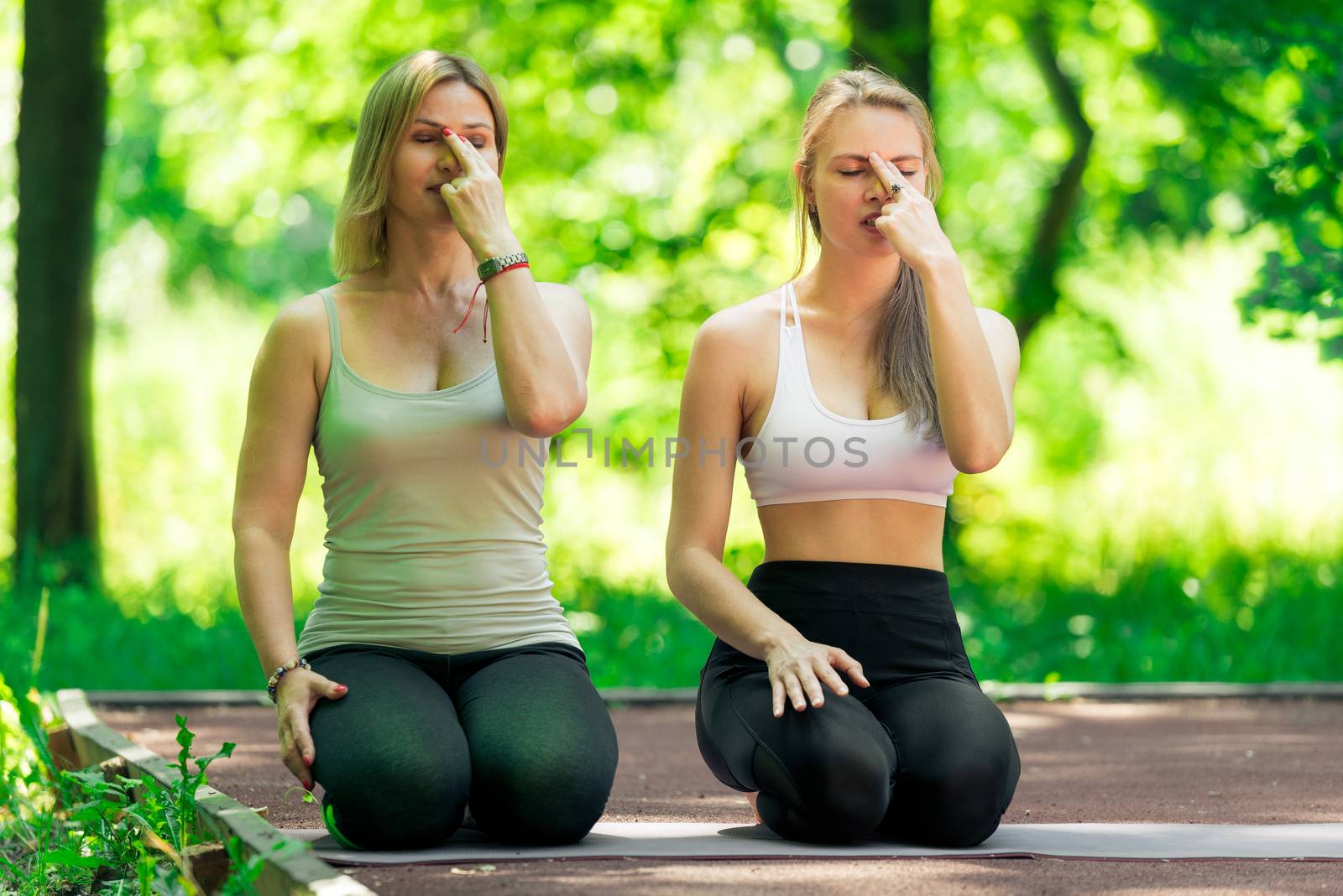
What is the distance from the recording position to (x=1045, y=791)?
3930 mm

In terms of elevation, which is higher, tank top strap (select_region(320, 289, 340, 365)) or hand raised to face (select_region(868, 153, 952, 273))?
hand raised to face (select_region(868, 153, 952, 273))

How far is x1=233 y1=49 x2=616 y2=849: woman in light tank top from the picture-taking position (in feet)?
9.53

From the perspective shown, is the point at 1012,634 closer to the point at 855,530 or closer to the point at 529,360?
the point at 855,530

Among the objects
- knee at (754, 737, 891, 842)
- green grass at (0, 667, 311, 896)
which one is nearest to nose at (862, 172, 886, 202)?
knee at (754, 737, 891, 842)

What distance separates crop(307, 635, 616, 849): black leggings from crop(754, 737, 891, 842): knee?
0.35 meters

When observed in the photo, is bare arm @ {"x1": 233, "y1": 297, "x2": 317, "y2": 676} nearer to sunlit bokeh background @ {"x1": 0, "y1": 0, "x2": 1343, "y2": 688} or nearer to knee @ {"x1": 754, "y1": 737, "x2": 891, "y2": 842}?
knee @ {"x1": 754, "y1": 737, "x2": 891, "y2": 842}

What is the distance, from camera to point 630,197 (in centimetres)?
1088

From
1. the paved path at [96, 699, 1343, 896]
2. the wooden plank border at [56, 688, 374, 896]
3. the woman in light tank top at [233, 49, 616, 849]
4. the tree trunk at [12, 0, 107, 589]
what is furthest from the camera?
the tree trunk at [12, 0, 107, 589]

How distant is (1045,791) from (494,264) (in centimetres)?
203

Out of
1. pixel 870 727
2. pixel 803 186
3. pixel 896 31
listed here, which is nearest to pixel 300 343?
pixel 803 186

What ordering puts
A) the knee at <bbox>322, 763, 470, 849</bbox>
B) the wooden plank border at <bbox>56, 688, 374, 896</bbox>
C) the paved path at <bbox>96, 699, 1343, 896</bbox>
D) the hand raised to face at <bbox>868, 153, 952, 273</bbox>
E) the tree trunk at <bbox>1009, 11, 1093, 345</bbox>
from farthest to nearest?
the tree trunk at <bbox>1009, 11, 1093, 345</bbox> < the hand raised to face at <bbox>868, 153, 952, 273</bbox> < the knee at <bbox>322, 763, 470, 849</bbox> < the paved path at <bbox>96, 699, 1343, 896</bbox> < the wooden plank border at <bbox>56, 688, 374, 896</bbox>

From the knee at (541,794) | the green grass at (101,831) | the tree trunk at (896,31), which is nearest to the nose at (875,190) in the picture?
the knee at (541,794)

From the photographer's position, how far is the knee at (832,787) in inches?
113

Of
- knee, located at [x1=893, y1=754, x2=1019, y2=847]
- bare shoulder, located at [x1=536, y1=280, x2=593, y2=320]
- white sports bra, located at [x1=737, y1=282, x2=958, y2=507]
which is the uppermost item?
bare shoulder, located at [x1=536, y1=280, x2=593, y2=320]
